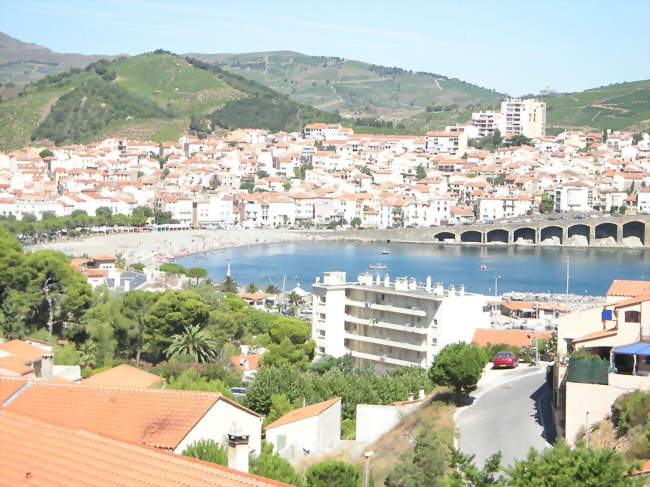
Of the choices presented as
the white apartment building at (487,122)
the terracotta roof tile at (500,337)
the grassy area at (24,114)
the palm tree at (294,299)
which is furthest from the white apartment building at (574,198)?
the terracotta roof tile at (500,337)

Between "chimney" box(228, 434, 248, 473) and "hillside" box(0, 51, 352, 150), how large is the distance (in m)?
80.7

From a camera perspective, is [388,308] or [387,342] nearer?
[387,342]

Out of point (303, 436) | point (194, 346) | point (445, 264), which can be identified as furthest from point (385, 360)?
point (445, 264)

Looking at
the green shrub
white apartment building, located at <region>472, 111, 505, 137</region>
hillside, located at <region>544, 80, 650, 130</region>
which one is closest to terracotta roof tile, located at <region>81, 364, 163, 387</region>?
the green shrub

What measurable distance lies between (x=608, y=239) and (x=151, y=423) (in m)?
54.7

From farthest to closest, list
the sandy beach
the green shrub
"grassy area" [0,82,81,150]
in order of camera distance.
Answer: "grassy area" [0,82,81,150] → the sandy beach → the green shrub

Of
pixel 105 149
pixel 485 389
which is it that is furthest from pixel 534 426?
pixel 105 149

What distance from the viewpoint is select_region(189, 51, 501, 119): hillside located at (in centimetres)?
17012

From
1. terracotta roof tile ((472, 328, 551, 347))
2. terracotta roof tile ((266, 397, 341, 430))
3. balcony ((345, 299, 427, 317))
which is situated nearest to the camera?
terracotta roof tile ((266, 397, 341, 430))

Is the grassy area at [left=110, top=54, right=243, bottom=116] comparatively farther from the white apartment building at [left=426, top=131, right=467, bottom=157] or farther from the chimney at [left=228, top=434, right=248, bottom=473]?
the chimney at [left=228, top=434, right=248, bottom=473]

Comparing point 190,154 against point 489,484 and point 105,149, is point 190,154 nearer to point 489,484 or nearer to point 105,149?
point 105,149

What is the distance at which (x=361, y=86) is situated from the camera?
177750 millimetres

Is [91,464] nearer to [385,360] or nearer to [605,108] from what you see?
[385,360]

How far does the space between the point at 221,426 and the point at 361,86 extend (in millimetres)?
172158
